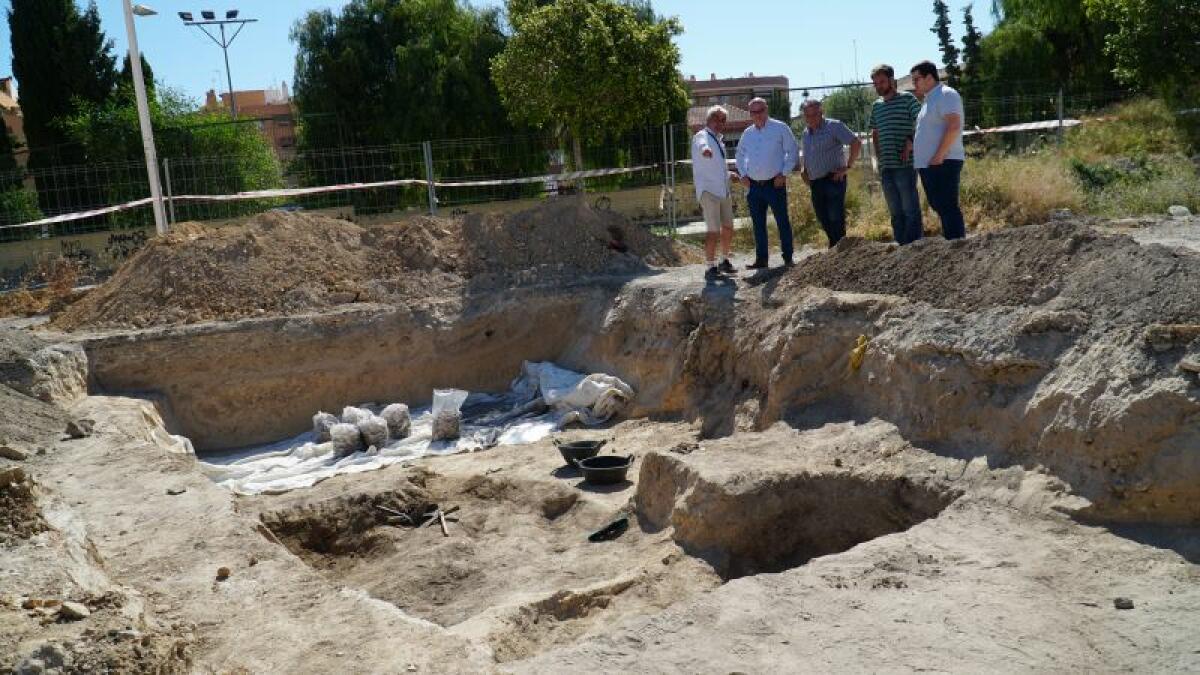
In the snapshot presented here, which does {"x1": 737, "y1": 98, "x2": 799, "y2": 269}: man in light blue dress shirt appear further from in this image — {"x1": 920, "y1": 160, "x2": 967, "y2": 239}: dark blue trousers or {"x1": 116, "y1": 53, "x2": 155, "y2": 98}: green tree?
{"x1": 116, "y1": 53, "x2": 155, "y2": 98}: green tree

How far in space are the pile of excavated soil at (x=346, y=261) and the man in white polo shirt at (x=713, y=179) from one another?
9.26 feet

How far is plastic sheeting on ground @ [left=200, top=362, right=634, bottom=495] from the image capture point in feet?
32.7

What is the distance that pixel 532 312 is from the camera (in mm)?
12711

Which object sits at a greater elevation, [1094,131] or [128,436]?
[1094,131]

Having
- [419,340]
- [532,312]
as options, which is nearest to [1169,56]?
[532,312]

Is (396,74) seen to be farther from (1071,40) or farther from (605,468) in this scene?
(605,468)

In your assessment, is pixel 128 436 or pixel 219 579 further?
pixel 128 436

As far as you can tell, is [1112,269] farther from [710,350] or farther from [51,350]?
[51,350]

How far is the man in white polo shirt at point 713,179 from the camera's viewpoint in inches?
396

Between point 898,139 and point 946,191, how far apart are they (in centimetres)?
72

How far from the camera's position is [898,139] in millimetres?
8992

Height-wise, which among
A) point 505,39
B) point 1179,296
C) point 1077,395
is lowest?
point 1077,395

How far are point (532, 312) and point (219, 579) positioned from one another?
732 centimetres

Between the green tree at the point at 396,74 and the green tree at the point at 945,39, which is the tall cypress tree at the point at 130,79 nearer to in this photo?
the green tree at the point at 396,74
